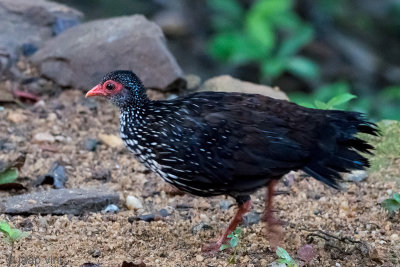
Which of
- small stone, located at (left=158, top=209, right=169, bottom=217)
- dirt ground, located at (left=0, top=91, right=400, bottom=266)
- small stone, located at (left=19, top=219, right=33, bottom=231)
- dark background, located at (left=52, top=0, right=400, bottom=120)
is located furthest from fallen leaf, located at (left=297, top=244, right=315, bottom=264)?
dark background, located at (left=52, top=0, right=400, bottom=120)

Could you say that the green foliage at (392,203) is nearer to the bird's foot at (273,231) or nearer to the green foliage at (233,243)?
the bird's foot at (273,231)

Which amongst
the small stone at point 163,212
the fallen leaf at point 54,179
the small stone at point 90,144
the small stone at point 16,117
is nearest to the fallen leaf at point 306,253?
the small stone at point 163,212

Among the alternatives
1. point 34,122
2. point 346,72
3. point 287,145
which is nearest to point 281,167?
point 287,145

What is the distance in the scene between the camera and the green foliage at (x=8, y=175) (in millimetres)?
5551

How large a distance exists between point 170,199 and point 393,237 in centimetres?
183

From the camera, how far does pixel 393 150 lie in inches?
248

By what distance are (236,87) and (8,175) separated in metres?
2.71

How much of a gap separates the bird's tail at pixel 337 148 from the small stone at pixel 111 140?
2370 millimetres

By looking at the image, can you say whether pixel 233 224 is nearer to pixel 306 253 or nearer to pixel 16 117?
pixel 306 253

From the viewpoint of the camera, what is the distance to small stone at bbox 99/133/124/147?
658cm

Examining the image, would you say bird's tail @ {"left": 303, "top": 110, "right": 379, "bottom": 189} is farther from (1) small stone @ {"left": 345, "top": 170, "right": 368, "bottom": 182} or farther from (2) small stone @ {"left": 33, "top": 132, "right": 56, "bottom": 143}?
(2) small stone @ {"left": 33, "top": 132, "right": 56, "bottom": 143}

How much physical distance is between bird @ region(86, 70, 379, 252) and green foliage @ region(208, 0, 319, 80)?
547 centimetres

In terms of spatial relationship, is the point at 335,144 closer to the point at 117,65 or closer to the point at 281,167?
the point at 281,167

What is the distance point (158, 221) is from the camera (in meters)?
5.28
